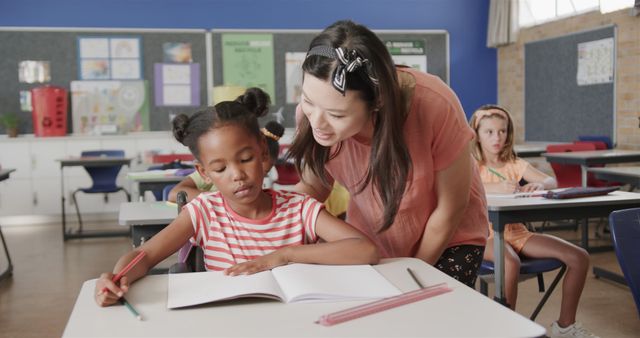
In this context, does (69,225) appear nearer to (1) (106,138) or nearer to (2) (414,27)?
(1) (106,138)

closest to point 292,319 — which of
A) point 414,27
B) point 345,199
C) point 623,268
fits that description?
point 623,268

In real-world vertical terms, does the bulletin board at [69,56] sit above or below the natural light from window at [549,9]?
below

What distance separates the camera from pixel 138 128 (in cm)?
669

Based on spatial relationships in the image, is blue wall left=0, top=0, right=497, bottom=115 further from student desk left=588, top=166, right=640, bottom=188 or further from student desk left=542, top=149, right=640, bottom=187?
student desk left=588, top=166, right=640, bottom=188

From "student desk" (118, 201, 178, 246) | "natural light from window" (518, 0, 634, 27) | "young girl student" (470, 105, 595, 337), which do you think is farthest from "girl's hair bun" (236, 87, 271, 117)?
"natural light from window" (518, 0, 634, 27)

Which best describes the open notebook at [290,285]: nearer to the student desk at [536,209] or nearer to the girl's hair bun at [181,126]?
the girl's hair bun at [181,126]

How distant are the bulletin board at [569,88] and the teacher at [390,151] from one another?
190 inches

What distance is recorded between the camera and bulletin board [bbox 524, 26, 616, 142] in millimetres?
5660

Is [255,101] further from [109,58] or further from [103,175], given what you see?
[109,58]

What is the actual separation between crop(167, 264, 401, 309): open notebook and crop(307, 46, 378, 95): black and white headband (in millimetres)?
314

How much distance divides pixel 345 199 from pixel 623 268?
1.33m

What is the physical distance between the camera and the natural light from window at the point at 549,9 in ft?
19.4

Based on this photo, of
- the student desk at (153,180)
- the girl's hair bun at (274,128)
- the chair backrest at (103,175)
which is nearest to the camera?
the girl's hair bun at (274,128)

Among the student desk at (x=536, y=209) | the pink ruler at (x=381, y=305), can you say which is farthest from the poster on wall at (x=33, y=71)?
the pink ruler at (x=381, y=305)
